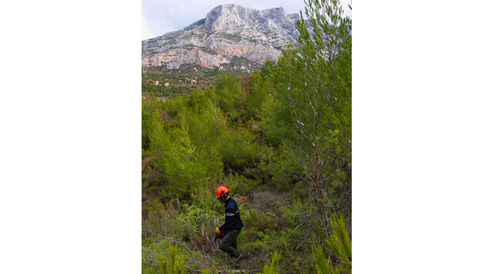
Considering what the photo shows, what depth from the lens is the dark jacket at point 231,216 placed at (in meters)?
2.56

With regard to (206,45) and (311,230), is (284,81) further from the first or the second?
(206,45)

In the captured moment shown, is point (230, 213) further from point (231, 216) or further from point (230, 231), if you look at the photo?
point (230, 231)

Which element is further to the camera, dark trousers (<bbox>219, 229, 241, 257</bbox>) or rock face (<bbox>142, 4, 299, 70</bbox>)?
rock face (<bbox>142, 4, 299, 70</bbox>)

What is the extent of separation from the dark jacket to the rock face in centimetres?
194

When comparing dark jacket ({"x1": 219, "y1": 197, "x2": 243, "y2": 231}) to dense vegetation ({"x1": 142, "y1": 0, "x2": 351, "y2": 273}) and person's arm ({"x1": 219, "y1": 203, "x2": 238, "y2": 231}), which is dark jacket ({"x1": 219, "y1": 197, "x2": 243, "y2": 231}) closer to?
person's arm ({"x1": 219, "y1": 203, "x2": 238, "y2": 231})

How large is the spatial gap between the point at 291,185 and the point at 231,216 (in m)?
1.98

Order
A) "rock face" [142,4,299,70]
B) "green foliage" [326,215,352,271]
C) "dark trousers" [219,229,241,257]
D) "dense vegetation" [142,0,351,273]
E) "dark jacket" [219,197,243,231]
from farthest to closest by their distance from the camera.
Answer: "rock face" [142,4,299,70] → "dark trousers" [219,229,241,257] → "dark jacket" [219,197,243,231] → "dense vegetation" [142,0,351,273] → "green foliage" [326,215,352,271]

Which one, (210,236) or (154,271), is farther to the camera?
(210,236)

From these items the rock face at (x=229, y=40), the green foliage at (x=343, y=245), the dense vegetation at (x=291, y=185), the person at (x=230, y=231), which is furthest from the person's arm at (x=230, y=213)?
the rock face at (x=229, y=40)

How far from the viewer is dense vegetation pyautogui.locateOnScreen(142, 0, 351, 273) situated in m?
2.17

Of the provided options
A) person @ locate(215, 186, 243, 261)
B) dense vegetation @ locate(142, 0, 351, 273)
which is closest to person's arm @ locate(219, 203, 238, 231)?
person @ locate(215, 186, 243, 261)
